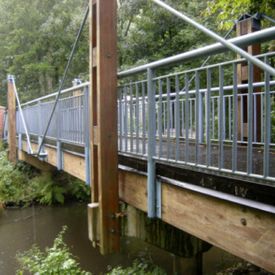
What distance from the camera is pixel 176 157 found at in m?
2.59

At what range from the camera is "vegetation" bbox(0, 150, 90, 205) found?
9.47 metres

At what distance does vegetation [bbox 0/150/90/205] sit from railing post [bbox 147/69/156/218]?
703cm

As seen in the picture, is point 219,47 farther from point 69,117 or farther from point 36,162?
point 36,162

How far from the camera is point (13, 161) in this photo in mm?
10867

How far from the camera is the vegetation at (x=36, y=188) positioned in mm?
9469

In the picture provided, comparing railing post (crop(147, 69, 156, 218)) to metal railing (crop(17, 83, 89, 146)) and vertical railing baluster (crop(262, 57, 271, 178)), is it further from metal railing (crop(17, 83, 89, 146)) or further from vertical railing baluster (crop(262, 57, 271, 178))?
metal railing (crop(17, 83, 89, 146))

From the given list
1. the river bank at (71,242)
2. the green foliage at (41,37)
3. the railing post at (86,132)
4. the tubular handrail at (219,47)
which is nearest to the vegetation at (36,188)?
the river bank at (71,242)

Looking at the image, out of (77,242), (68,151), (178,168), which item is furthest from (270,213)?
(77,242)

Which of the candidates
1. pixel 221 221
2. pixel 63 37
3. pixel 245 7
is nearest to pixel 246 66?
pixel 245 7

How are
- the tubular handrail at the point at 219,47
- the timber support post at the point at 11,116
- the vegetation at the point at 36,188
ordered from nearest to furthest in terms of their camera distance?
the tubular handrail at the point at 219,47 < the vegetation at the point at 36,188 < the timber support post at the point at 11,116

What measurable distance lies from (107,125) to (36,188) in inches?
291

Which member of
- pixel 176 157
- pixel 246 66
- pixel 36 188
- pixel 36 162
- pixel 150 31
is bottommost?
pixel 36 188

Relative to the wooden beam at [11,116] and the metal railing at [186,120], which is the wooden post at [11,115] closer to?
the wooden beam at [11,116]

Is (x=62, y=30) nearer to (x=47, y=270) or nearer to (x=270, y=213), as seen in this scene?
(x=47, y=270)
